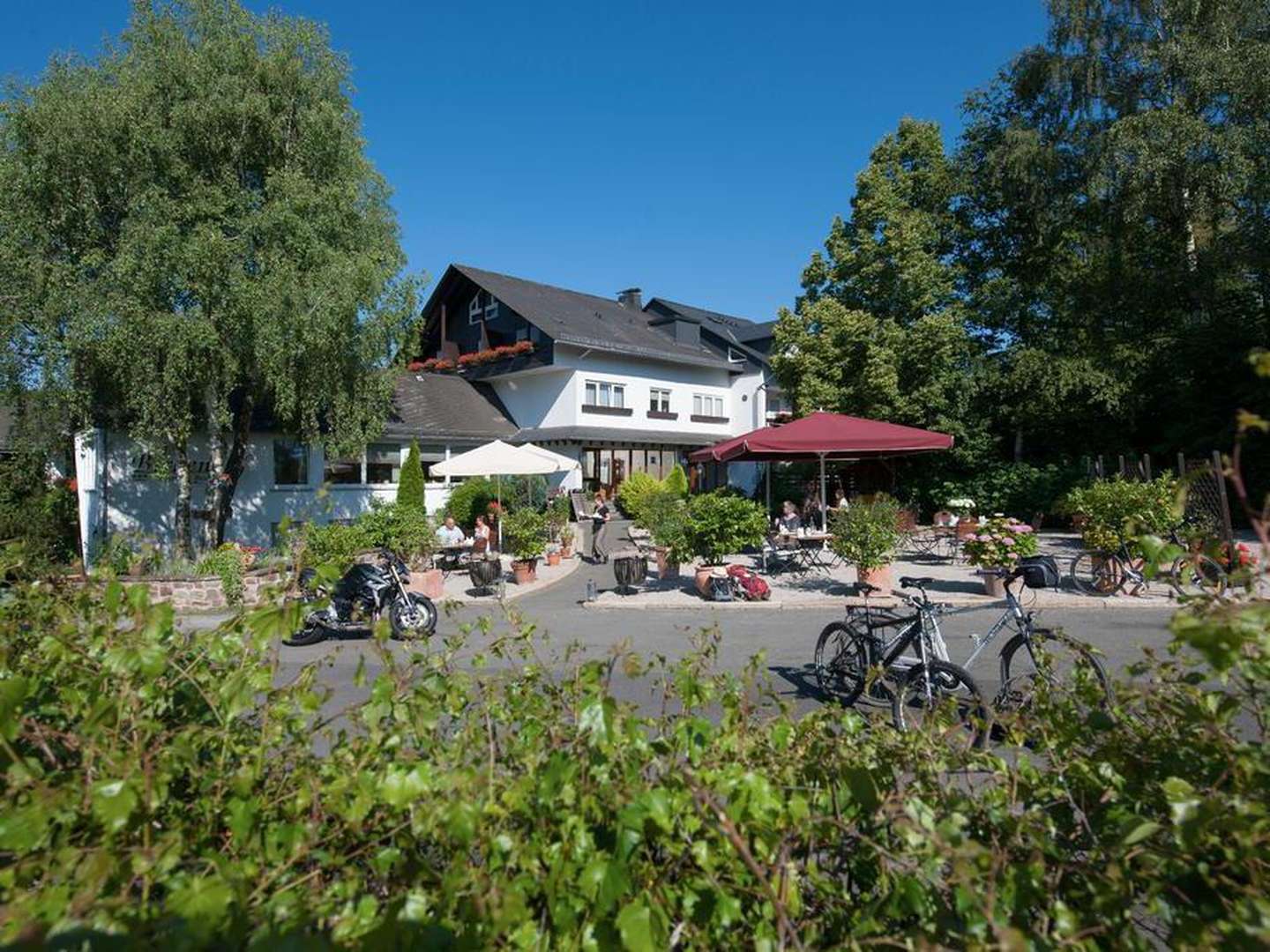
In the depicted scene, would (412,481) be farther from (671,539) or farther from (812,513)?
(671,539)

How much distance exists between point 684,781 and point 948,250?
95.7ft

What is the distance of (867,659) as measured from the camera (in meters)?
5.97

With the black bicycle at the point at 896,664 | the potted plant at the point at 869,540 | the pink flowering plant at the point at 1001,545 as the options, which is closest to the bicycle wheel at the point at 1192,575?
the black bicycle at the point at 896,664

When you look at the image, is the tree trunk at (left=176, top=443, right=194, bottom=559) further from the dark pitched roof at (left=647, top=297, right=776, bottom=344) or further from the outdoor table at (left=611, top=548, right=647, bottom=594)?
the dark pitched roof at (left=647, top=297, right=776, bottom=344)

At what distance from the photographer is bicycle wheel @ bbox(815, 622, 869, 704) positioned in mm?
6008

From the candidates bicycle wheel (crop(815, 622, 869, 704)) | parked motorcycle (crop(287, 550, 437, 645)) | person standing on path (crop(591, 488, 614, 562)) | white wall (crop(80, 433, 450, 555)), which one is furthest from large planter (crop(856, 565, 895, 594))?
white wall (crop(80, 433, 450, 555))

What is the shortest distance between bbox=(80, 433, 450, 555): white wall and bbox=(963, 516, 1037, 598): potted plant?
13558 millimetres

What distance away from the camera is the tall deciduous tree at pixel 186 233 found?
551 inches

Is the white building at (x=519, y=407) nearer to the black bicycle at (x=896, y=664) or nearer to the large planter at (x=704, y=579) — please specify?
the large planter at (x=704, y=579)

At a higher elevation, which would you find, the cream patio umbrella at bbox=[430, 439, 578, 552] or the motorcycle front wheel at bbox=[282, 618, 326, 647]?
the cream patio umbrella at bbox=[430, 439, 578, 552]

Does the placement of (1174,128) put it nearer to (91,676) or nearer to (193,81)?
(193,81)

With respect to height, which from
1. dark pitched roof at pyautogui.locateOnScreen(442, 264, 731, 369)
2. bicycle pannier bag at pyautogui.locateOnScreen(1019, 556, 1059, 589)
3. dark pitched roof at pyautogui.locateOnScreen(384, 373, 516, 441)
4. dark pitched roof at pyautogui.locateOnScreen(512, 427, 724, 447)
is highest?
dark pitched roof at pyautogui.locateOnScreen(442, 264, 731, 369)

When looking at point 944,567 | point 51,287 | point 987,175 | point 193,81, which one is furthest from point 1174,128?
point 51,287

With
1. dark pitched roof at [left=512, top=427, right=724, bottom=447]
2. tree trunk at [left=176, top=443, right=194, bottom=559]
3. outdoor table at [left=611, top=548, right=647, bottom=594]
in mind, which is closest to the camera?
outdoor table at [left=611, top=548, right=647, bottom=594]
